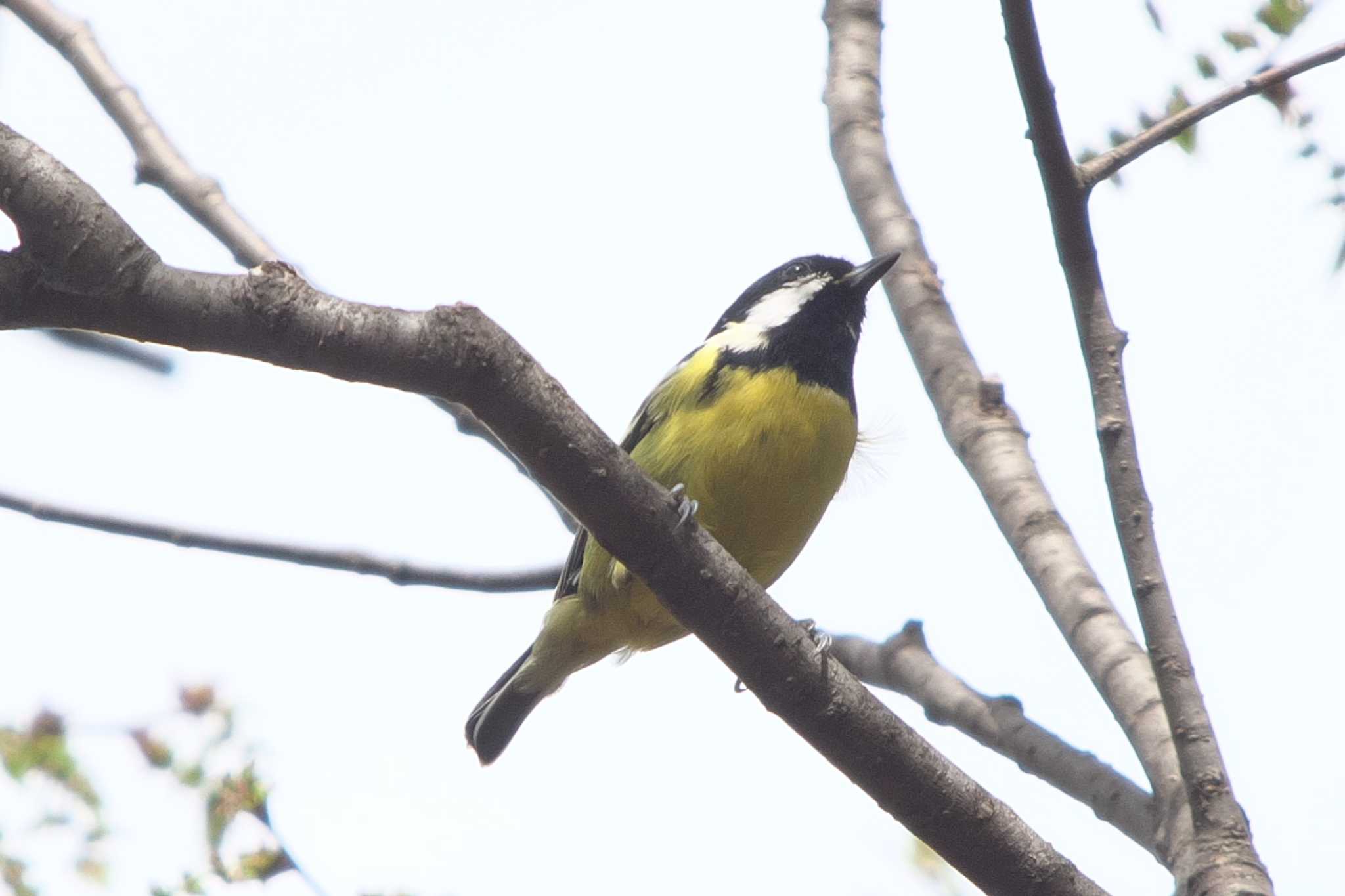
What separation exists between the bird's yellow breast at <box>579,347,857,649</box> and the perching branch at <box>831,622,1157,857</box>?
424 millimetres

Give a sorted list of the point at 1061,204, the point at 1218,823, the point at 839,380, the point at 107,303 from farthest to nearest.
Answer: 1. the point at 839,380
2. the point at 1061,204
3. the point at 1218,823
4. the point at 107,303

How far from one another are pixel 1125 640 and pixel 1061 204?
120 cm

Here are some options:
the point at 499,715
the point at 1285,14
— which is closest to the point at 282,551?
the point at 499,715

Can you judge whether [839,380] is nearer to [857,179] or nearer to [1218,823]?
[857,179]

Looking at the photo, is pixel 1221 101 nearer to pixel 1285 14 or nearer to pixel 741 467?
pixel 1285 14

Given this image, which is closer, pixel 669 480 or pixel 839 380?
pixel 669 480

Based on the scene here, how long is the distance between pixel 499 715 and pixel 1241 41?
3.28 metres

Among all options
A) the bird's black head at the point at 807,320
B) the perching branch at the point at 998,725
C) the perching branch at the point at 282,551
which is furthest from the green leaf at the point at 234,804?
the bird's black head at the point at 807,320

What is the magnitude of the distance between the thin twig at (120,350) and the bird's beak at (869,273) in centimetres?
273

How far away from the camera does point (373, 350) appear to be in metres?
2.30

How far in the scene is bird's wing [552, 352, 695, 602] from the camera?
14.2 feet

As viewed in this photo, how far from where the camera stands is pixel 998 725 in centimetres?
376

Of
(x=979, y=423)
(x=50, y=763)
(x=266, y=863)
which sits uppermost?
(x=979, y=423)

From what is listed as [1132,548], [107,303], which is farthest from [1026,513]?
[107,303]
